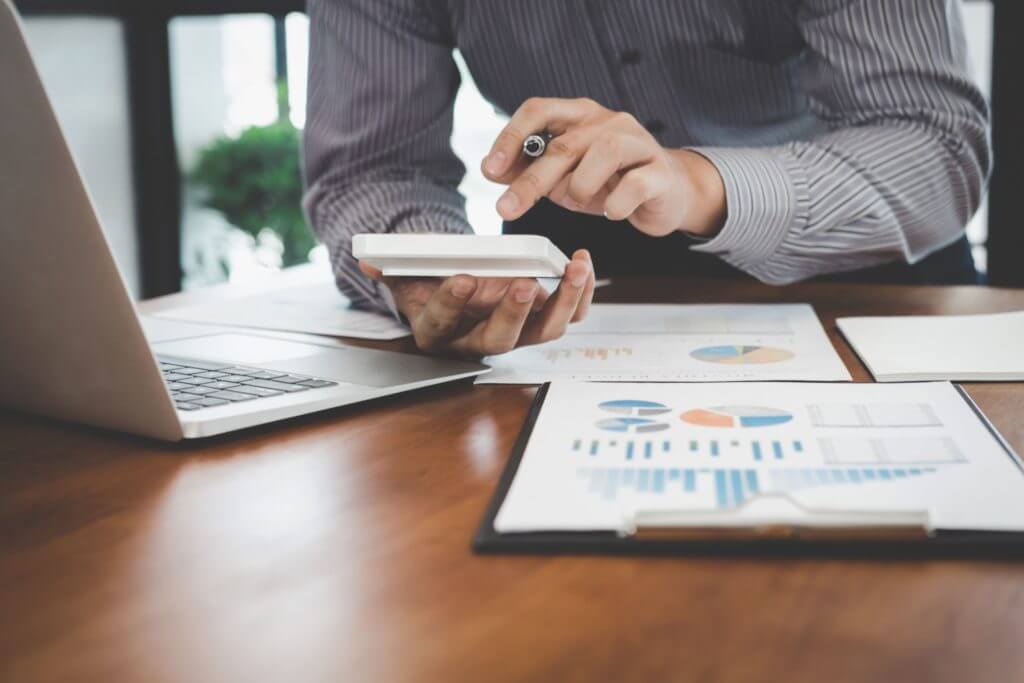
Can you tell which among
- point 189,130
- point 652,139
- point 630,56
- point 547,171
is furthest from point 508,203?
point 189,130

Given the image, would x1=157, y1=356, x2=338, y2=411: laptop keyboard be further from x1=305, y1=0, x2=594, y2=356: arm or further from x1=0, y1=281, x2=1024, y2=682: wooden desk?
x1=305, y1=0, x2=594, y2=356: arm

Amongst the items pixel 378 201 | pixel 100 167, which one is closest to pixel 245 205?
pixel 100 167

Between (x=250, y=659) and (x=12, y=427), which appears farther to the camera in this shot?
(x=12, y=427)

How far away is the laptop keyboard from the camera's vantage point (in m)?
0.63

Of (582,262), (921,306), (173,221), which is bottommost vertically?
(173,221)

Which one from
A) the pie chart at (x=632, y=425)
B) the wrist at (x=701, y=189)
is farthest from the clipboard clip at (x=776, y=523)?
the wrist at (x=701, y=189)

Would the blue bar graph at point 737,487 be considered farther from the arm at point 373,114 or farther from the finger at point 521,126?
the arm at point 373,114

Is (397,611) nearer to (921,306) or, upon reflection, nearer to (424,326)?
(424,326)

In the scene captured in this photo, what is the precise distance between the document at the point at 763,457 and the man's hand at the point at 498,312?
0.38 ft

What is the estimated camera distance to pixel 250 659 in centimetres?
34

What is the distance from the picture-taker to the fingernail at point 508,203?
0.75m

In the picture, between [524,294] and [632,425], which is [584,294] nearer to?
[524,294]

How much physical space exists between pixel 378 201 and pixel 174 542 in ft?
2.20

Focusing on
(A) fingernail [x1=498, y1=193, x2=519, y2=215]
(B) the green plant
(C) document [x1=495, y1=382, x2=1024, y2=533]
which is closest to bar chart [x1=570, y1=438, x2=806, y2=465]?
(C) document [x1=495, y1=382, x2=1024, y2=533]
